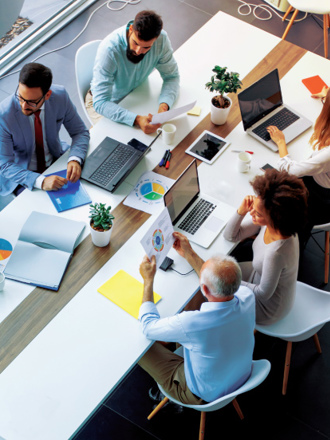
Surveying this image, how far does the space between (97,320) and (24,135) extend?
1174mm

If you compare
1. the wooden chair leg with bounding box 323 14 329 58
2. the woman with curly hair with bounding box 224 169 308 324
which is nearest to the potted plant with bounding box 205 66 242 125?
the woman with curly hair with bounding box 224 169 308 324

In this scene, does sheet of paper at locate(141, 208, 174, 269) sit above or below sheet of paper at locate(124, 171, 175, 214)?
above

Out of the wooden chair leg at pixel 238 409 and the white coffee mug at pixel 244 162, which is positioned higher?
the white coffee mug at pixel 244 162

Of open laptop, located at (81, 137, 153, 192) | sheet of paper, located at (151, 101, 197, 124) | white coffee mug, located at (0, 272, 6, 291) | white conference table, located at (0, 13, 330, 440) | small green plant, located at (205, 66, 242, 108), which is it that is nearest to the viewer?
white conference table, located at (0, 13, 330, 440)

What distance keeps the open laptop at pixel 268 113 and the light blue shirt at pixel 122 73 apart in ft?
1.62

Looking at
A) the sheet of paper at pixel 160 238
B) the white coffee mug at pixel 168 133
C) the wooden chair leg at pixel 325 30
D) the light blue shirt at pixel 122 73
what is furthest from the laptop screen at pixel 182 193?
the wooden chair leg at pixel 325 30

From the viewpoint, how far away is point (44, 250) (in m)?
2.43

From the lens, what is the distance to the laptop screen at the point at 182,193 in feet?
8.18

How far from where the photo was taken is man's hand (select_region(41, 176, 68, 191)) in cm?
264

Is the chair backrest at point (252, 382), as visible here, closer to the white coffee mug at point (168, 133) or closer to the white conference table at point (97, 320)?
the white conference table at point (97, 320)

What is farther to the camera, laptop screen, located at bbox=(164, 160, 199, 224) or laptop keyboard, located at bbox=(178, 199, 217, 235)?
laptop keyboard, located at bbox=(178, 199, 217, 235)

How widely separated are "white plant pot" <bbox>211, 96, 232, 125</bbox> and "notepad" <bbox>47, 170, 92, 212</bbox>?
0.97 m

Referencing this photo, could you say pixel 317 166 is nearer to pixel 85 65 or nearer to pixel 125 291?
pixel 125 291

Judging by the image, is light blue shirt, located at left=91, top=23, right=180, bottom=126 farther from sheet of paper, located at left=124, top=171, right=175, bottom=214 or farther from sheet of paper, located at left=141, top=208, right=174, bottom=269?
sheet of paper, located at left=141, top=208, right=174, bottom=269
